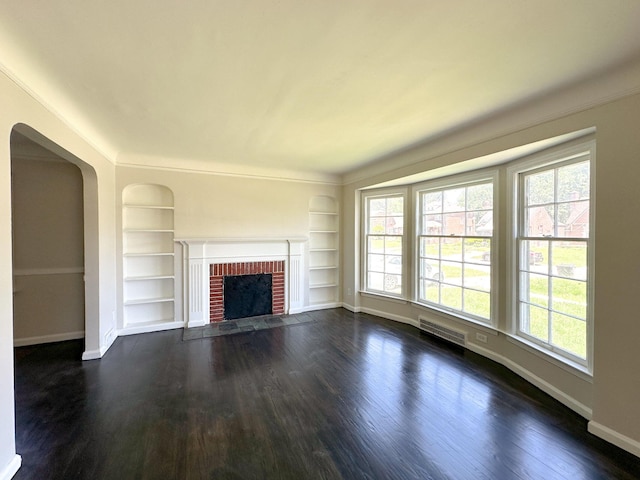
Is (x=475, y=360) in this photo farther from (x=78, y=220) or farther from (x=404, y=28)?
(x=78, y=220)

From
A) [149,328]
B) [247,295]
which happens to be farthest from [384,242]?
[149,328]

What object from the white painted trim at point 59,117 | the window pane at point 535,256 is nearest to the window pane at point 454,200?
the window pane at point 535,256

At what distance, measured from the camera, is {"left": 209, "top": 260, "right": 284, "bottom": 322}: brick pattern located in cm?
449

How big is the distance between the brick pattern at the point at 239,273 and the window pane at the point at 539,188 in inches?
145

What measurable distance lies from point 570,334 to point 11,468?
14.0 feet

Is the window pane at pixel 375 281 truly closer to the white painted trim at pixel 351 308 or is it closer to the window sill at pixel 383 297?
the window sill at pixel 383 297

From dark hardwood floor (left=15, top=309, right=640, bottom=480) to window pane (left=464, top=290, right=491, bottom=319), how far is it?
0.53m

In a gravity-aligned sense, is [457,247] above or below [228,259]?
above

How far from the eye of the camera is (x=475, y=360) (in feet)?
10.5

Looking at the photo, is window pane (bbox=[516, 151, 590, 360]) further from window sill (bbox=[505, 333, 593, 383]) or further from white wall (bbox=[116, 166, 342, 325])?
white wall (bbox=[116, 166, 342, 325])

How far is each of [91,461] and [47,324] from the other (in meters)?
2.91

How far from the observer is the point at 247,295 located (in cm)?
474

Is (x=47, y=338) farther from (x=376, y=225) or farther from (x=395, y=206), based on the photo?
(x=395, y=206)

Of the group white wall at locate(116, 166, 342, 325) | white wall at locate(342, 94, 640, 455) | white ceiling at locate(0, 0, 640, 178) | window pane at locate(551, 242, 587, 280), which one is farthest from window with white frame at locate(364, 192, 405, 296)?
white wall at locate(342, 94, 640, 455)
